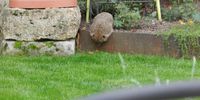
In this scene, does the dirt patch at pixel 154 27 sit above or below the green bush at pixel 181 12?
below

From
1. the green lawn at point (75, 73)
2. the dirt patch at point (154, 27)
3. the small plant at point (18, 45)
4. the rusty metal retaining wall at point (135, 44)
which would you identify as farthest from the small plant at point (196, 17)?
the small plant at point (18, 45)

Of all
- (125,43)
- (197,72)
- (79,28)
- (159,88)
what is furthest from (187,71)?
(159,88)

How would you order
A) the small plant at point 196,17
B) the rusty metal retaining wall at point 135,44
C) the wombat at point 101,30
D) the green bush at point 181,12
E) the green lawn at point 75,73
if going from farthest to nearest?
the green bush at point 181,12 < the small plant at point 196,17 < the wombat at point 101,30 < the rusty metal retaining wall at point 135,44 < the green lawn at point 75,73

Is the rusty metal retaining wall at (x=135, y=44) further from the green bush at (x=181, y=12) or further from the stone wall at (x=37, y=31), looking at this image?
the green bush at (x=181, y=12)

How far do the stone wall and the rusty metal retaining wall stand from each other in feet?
1.15

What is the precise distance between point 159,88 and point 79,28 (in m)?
6.05

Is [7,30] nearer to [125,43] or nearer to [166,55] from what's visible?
[125,43]

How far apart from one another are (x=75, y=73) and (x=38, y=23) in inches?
51.0

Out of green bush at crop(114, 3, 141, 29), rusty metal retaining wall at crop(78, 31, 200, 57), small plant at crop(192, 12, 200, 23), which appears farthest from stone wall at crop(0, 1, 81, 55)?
small plant at crop(192, 12, 200, 23)

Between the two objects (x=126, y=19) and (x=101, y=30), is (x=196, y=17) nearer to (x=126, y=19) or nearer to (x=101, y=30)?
(x=126, y=19)

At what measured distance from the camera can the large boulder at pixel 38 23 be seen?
6.24m

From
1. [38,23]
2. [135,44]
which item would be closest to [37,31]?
[38,23]

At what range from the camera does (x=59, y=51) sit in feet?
20.7

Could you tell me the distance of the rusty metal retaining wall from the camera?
623 cm
